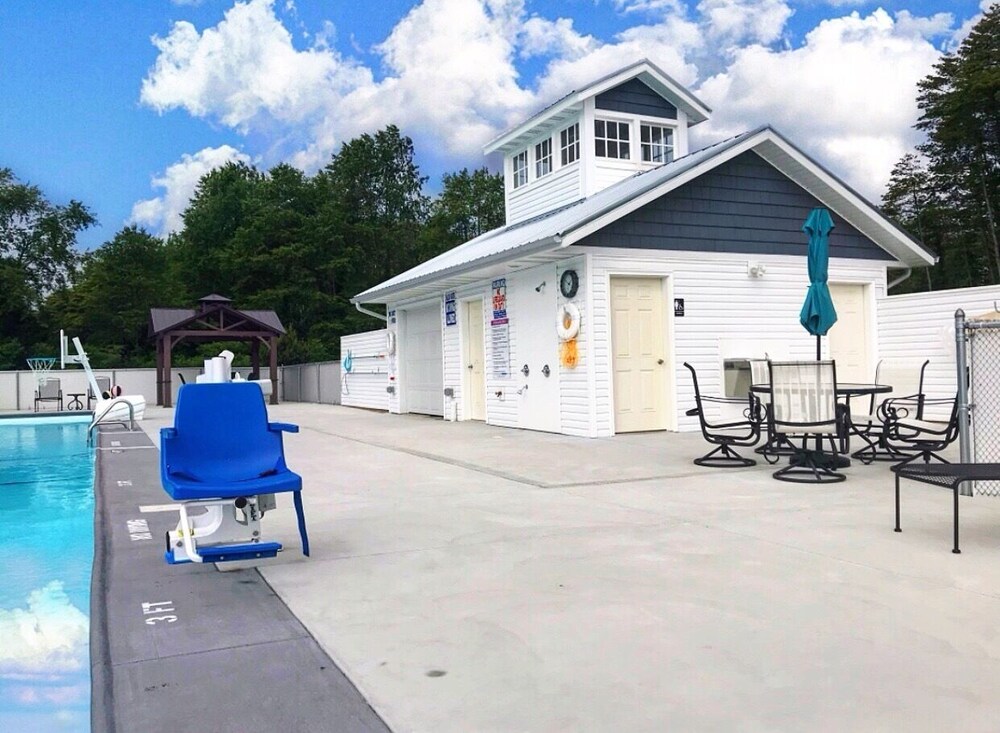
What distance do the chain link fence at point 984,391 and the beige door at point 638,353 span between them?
5712 mm

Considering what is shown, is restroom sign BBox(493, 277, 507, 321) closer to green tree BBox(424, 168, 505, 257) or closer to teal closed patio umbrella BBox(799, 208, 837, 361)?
teal closed patio umbrella BBox(799, 208, 837, 361)

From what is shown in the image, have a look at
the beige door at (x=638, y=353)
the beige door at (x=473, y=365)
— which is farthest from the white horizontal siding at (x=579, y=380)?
the beige door at (x=473, y=365)

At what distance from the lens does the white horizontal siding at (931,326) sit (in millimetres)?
11939

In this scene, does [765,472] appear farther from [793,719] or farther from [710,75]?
[710,75]

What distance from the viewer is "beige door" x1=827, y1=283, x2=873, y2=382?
13.1 metres

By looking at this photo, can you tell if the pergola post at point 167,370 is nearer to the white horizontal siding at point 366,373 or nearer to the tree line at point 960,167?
the white horizontal siding at point 366,373

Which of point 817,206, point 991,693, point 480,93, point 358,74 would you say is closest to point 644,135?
point 817,206

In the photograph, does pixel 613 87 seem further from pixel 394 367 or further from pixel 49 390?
pixel 49 390

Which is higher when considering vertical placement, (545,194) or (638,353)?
(545,194)

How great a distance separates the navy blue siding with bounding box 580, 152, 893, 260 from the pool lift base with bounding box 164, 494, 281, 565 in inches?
287

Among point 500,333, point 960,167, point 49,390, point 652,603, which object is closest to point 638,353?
point 500,333

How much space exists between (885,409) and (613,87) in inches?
310

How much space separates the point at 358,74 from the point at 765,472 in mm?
46673

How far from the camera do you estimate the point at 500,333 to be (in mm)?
13406
